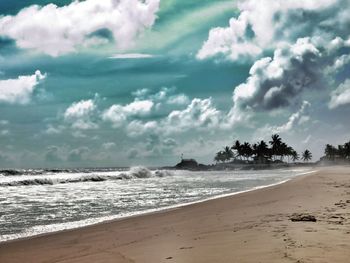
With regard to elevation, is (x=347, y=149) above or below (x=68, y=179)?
Result: above

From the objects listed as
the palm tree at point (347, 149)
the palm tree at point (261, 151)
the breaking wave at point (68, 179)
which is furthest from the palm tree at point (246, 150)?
the breaking wave at point (68, 179)

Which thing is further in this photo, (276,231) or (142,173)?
(142,173)

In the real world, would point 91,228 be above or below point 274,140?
below

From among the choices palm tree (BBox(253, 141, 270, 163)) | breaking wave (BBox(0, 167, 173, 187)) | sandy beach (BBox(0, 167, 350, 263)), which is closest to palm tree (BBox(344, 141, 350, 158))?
palm tree (BBox(253, 141, 270, 163))

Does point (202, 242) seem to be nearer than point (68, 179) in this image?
Yes

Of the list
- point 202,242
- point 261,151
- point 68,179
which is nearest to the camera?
point 202,242

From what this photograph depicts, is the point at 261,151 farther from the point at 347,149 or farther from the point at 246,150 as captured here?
the point at 347,149

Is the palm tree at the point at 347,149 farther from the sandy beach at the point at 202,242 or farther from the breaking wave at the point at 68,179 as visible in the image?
the sandy beach at the point at 202,242

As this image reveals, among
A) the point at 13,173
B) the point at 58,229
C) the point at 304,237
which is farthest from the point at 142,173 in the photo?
the point at 304,237

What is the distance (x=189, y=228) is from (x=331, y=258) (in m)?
4.91

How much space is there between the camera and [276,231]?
8047mm

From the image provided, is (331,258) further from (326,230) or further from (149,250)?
(149,250)

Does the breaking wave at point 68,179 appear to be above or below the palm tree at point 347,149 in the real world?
below

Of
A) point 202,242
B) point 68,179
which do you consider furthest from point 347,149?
point 202,242
